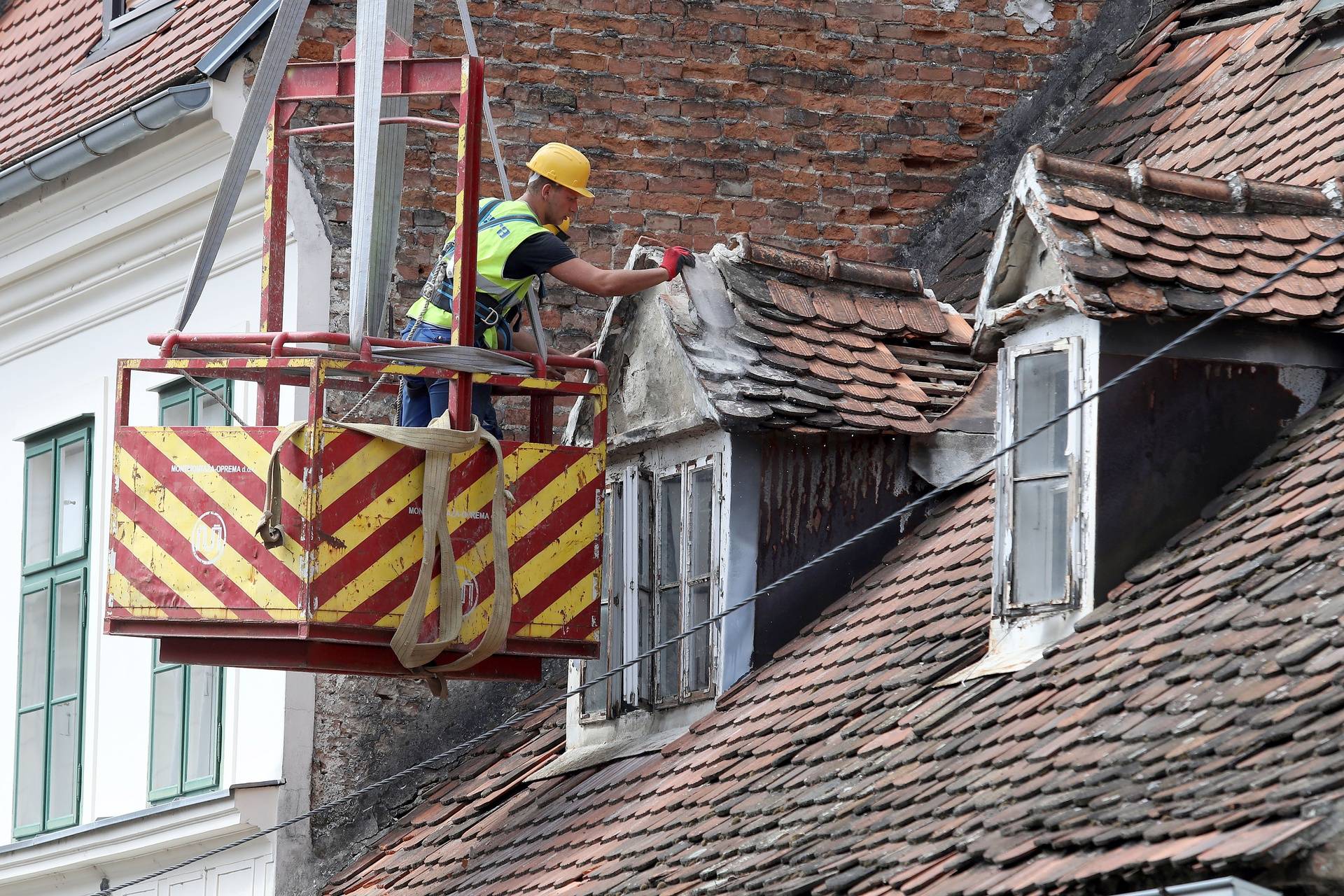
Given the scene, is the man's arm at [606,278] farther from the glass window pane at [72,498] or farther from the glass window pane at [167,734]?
the glass window pane at [72,498]

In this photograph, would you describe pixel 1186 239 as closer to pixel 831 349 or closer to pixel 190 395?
pixel 831 349

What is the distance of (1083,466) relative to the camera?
732 cm

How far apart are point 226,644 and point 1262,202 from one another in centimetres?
391

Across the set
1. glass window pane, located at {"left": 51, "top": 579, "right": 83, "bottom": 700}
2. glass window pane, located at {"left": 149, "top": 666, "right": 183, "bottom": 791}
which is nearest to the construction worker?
glass window pane, located at {"left": 149, "top": 666, "right": 183, "bottom": 791}

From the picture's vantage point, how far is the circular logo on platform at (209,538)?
8891 mm

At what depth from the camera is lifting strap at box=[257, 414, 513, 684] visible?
28.7 feet

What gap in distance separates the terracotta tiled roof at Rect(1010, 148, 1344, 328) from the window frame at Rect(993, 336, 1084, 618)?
251 mm

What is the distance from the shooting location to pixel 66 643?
13.0 metres

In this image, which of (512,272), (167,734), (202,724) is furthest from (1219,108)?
(167,734)

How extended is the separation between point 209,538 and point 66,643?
4.43 meters

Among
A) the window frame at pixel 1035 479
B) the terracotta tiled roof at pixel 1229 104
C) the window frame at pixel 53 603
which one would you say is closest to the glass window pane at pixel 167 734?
the window frame at pixel 53 603

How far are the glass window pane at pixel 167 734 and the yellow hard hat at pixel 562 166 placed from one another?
3589mm

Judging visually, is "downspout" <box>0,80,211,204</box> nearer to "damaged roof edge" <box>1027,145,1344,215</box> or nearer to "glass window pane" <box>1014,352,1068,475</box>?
"damaged roof edge" <box>1027,145,1344,215</box>

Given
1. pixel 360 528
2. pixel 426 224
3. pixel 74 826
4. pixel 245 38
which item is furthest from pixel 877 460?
pixel 74 826
